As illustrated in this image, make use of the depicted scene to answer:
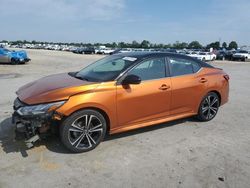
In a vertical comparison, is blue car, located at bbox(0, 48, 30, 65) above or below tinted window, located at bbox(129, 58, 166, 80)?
below

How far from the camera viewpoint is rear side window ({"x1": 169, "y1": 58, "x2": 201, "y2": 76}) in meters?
5.45

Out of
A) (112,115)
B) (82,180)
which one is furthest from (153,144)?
(82,180)

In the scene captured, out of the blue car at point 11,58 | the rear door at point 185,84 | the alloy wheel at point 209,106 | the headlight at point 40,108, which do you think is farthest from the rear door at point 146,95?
the blue car at point 11,58

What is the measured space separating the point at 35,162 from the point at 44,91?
110 cm

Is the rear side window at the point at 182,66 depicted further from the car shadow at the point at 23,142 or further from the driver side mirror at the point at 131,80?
the car shadow at the point at 23,142

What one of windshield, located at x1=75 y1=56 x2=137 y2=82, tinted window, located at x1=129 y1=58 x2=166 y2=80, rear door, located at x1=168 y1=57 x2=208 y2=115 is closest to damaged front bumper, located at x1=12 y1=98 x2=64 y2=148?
windshield, located at x1=75 y1=56 x2=137 y2=82

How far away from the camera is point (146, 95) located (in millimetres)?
4914

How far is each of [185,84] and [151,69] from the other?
2.74 feet

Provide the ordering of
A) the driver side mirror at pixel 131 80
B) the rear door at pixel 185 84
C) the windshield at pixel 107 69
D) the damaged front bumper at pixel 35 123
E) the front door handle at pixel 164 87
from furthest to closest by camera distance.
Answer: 1. the rear door at pixel 185 84
2. the front door handle at pixel 164 87
3. the windshield at pixel 107 69
4. the driver side mirror at pixel 131 80
5. the damaged front bumper at pixel 35 123

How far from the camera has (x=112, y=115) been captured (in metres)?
4.61

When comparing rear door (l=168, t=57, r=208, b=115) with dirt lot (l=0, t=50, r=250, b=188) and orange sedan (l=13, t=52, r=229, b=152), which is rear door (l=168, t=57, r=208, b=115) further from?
dirt lot (l=0, t=50, r=250, b=188)

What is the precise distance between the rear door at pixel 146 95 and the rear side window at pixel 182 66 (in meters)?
0.22

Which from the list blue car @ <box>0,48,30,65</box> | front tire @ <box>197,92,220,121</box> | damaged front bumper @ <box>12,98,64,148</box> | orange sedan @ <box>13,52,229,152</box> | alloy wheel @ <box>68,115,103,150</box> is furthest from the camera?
blue car @ <box>0,48,30,65</box>

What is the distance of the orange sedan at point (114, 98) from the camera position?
4.21 m
